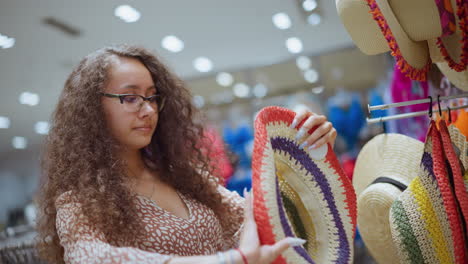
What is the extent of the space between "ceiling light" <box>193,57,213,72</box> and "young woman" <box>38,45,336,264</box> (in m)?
3.39

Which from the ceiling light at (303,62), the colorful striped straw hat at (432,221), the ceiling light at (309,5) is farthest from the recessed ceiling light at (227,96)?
the colorful striped straw hat at (432,221)

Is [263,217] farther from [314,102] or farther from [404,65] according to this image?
[314,102]

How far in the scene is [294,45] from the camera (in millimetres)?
4469

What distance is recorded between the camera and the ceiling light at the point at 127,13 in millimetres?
2889

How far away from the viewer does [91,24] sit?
10.3ft

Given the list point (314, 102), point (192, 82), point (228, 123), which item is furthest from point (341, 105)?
point (192, 82)

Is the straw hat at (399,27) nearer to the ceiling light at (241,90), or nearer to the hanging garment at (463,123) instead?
the hanging garment at (463,123)

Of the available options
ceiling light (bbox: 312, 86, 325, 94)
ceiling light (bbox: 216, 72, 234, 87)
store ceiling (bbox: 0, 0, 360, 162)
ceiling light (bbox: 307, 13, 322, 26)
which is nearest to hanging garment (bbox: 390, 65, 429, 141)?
store ceiling (bbox: 0, 0, 360, 162)

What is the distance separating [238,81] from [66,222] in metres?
4.32

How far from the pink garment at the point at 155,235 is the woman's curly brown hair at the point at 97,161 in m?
0.03

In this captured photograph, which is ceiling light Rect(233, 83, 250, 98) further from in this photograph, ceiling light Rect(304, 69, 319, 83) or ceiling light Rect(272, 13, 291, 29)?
ceiling light Rect(272, 13, 291, 29)

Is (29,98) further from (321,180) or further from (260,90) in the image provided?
(321,180)

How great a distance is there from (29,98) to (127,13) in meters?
2.26

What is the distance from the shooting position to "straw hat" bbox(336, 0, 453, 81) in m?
0.91
